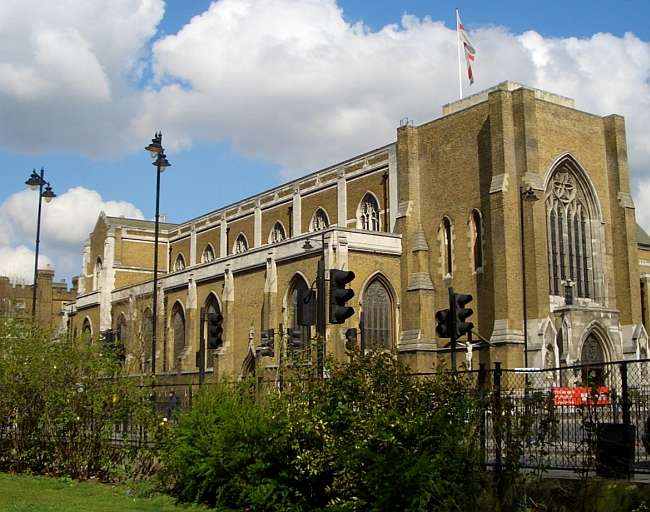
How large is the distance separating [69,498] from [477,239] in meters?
31.1

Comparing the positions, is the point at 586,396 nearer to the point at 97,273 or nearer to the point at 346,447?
the point at 346,447

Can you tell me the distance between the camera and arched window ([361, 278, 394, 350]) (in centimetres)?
4397

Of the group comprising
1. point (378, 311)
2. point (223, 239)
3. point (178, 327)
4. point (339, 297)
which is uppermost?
point (223, 239)

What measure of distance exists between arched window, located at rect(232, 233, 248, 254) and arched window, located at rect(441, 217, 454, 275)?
2058cm

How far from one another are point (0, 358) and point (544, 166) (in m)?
30.0

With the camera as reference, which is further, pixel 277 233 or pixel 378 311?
pixel 277 233

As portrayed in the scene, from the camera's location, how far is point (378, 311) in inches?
1754

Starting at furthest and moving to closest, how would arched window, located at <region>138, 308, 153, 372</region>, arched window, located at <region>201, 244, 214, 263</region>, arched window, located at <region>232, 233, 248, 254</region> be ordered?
arched window, located at <region>201, 244, 214, 263</region>
arched window, located at <region>232, 233, 248, 254</region>
arched window, located at <region>138, 308, 153, 372</region>

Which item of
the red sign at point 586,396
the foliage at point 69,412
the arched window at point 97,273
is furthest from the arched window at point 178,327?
the red sign at point 586,396

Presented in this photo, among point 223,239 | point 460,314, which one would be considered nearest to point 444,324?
point 460,314

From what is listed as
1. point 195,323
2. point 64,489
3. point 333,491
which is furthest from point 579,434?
point 195,323

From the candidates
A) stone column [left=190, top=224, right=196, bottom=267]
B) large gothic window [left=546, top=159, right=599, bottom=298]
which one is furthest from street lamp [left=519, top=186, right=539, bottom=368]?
stone column [left=190, top=224, right=196, bottom=267]

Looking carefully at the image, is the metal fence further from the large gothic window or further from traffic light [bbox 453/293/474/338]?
the large gothic window

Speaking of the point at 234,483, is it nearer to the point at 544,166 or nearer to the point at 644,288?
the point at 544,166
